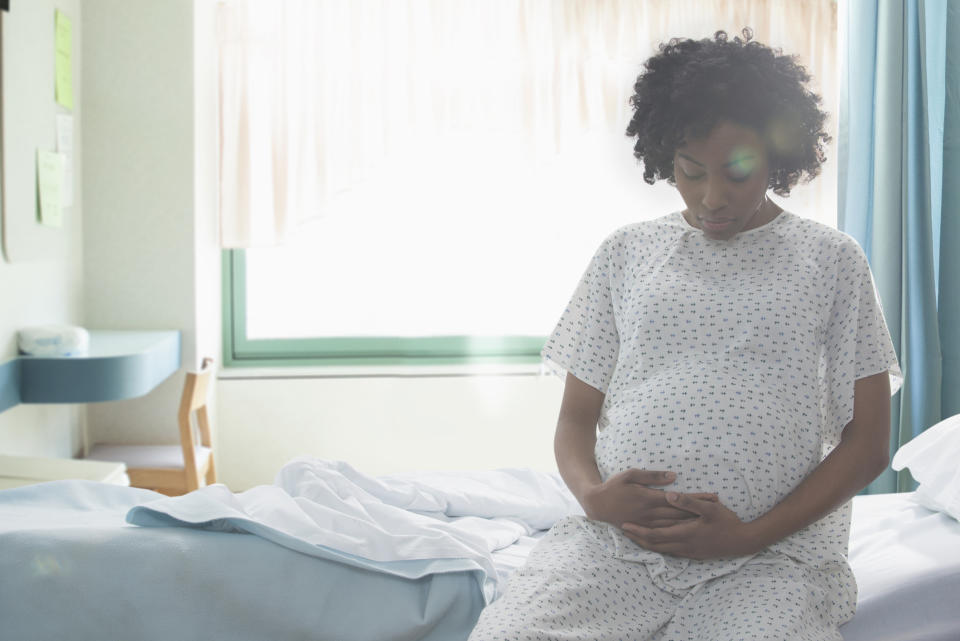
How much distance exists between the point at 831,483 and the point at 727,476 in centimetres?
15

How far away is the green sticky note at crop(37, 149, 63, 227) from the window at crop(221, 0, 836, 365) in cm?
69

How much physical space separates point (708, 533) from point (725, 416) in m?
0.17

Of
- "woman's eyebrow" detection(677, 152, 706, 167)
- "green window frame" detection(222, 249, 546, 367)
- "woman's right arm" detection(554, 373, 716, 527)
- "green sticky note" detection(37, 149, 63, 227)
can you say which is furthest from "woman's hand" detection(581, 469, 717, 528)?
"green window frame" detection(222, 249, 546, 367)

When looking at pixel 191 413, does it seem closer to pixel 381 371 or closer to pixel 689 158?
pixel 381 371

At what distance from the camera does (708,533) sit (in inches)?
46.6

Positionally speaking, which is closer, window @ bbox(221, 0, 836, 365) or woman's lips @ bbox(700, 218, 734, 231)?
woman's lips @ bbox(700, 218, 734, 231)

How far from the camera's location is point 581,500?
4.36ft

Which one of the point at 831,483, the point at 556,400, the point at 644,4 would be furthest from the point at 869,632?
the point at 644,4

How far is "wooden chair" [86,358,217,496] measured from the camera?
264 cm

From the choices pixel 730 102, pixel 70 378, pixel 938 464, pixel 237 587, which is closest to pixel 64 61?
pixel 70 378

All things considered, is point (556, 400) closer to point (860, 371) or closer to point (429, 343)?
point (429, 343)

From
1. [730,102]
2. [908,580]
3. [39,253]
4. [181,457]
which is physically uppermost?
[730,102]

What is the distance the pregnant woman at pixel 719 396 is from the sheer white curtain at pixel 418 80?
6.41 ft

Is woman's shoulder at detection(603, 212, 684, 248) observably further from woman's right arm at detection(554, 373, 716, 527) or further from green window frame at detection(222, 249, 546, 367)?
green window frame at detection(222, 249, 546, 367)
